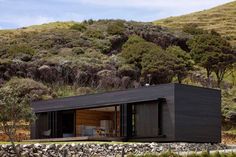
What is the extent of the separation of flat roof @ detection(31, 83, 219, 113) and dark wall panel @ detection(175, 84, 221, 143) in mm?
837

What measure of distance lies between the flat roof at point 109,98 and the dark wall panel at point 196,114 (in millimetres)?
837

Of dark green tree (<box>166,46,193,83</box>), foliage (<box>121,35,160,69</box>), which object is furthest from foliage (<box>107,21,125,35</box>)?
dark green tree (<box>166,46,193,83</box>)

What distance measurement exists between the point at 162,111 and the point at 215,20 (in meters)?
63.0

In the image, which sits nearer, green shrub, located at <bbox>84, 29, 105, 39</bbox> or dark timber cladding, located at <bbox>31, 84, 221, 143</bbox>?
dark timber cladding, located at <bbox>31, 84, 221, 143</bbox>

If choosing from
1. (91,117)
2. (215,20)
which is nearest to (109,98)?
(91,117)

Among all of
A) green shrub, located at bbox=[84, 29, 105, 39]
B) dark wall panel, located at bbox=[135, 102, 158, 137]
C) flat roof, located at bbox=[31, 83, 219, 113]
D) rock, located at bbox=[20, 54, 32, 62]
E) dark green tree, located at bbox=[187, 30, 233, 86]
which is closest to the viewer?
flat roof, located at bbox=[31, 83, 219, 113]

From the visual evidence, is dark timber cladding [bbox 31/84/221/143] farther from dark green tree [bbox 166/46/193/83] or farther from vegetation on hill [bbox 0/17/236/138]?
dark green tree [bbox 166/46/193/83]

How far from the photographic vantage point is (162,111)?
2569 cm

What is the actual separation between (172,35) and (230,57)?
1111 cm

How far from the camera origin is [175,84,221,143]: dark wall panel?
2531 cm

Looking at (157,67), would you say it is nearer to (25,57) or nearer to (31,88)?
(25,57)

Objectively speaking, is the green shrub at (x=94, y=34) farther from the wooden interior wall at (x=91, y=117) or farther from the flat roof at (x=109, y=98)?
the wooden interior wall at (x=91, y=117)

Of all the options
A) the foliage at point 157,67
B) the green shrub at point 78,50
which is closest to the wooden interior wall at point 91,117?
the foliage at point 157,67

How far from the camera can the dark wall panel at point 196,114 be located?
2531cm
